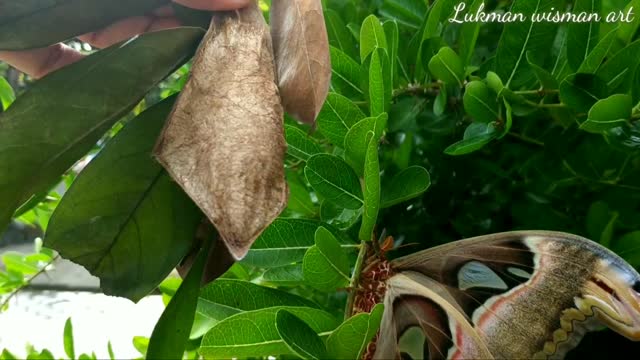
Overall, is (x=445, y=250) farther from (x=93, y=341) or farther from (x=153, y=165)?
(x=93, y=341)

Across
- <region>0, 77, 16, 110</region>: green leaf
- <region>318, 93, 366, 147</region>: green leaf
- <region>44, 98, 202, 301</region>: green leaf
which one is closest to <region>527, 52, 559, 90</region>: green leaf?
<region>318, 93, 366, 147</region>: green leaf

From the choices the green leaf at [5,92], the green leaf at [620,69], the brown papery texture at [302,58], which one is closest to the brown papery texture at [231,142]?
the brown papery texture at [302,58]

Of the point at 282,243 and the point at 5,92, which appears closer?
the point at 282,243

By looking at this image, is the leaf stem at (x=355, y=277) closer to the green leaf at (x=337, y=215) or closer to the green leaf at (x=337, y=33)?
the green leaf at (x=337, y=215)

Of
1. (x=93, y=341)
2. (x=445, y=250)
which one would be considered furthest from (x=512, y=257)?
(x=93, y=341)

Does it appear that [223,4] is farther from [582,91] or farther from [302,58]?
[582,91]

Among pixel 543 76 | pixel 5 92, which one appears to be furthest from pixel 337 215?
pixel 5 92
